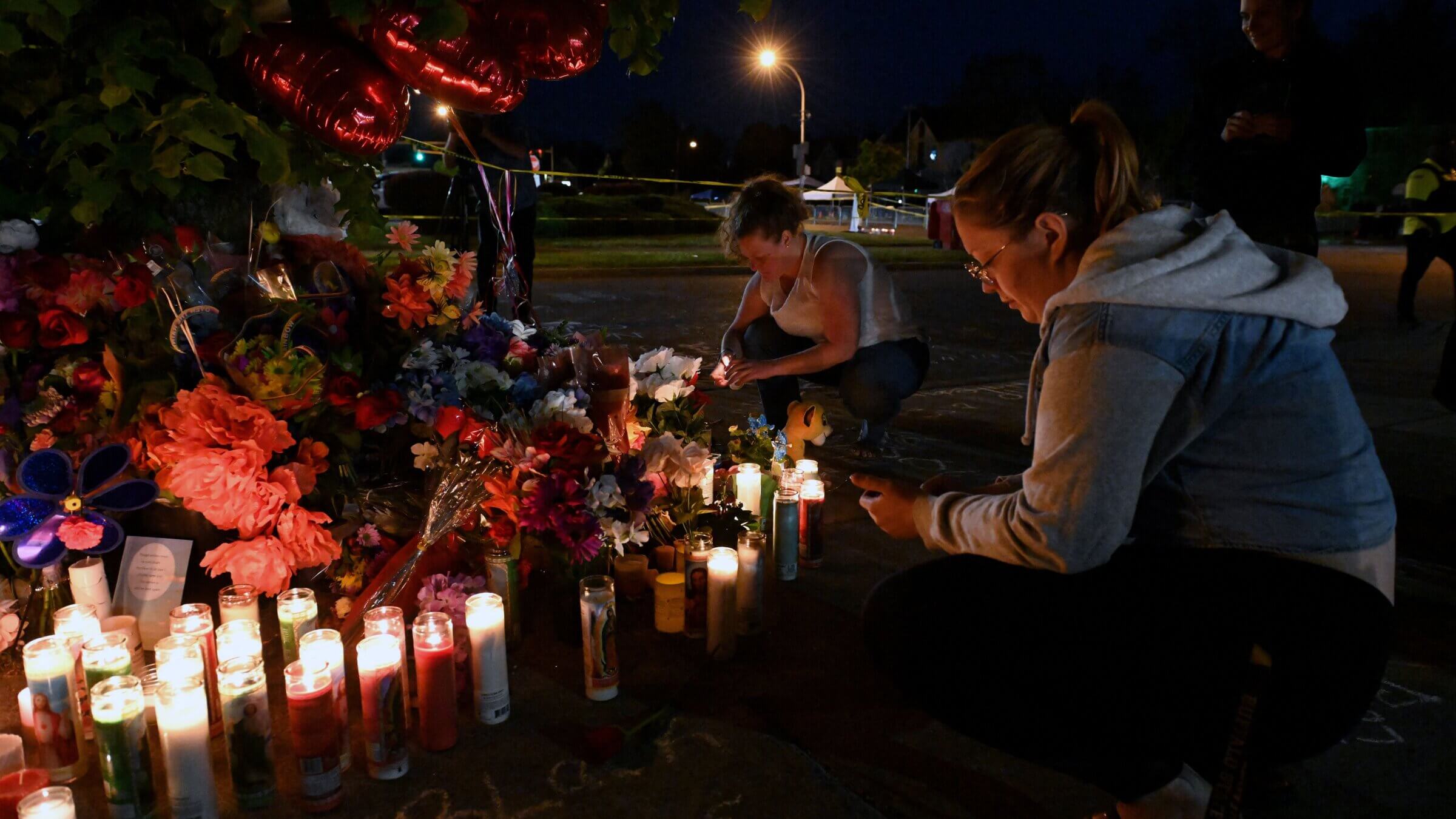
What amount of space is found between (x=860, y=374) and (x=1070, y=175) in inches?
104

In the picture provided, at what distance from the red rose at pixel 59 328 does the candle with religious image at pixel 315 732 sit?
1240 mm

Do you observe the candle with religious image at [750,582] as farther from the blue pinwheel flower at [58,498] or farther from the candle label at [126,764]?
the blue pinwheel flower at [58,498]

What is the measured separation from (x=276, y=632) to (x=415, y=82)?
1611 millimetres

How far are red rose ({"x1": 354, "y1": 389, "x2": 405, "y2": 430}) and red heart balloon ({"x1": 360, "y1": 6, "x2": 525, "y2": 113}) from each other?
34.2 inches

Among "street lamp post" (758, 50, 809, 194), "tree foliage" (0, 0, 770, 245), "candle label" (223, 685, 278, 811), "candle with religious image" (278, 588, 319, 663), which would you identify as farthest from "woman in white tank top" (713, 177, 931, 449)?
"street lamp post" (758, 50, 809, 194)

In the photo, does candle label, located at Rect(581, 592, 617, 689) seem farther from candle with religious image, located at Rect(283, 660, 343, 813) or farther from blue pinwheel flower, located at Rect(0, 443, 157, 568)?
blue pinwheel flower, located at Rect(0, 443, 157, 568)

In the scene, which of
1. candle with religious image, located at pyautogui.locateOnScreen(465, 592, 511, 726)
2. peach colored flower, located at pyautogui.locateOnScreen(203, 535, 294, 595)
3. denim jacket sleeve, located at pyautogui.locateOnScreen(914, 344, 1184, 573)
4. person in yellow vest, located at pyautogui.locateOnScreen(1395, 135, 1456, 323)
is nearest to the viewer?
denim jacket sleeve, located at pyautogui.locateOnScreen(914, 344, 1184, 573)

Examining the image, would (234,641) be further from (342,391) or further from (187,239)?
(187,239)

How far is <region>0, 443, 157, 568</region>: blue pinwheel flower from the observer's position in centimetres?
235

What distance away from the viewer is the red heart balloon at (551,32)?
2.68 meters

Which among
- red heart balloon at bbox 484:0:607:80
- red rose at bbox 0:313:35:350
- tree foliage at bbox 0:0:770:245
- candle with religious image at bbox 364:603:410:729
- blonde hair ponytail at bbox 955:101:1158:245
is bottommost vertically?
candle with religious image at bbox 364:603:410:729

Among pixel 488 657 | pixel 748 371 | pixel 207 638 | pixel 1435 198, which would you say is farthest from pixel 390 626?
pixel 1435 198

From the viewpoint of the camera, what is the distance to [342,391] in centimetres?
267

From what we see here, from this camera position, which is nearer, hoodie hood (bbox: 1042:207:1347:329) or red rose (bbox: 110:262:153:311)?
hoodie hood (bbox: 1042:207:1347:329)
